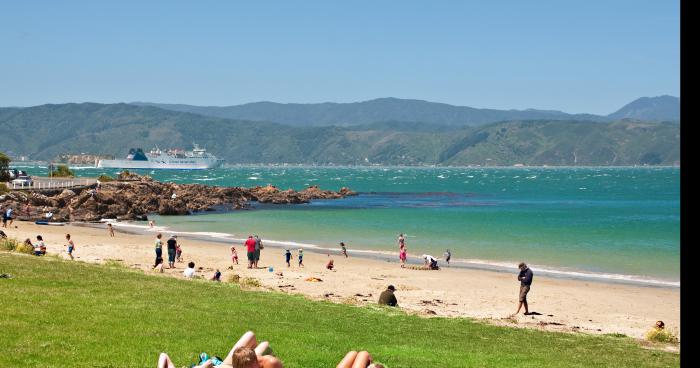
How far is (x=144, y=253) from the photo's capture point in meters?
34.9

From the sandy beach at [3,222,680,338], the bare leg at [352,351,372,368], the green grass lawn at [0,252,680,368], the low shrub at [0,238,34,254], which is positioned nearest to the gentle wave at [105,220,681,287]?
the sandy beach at [3,222,680,338]

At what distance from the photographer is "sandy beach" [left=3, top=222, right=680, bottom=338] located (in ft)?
68.8

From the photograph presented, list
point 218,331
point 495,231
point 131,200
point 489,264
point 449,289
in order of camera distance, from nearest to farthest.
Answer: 1. point 218,331
2. point 449,289
3. point 489,264
4. point 495,231
5. point 131,200

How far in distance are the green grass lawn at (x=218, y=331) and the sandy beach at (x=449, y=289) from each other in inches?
135

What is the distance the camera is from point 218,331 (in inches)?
468

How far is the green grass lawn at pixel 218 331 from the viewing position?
9938 mm

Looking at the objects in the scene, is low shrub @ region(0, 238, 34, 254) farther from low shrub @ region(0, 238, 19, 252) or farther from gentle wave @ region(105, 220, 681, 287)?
gentle wave @ region(105, 220, 681, 287)

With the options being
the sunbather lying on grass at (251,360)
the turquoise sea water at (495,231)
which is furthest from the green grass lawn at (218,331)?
the turquoise sea water at (495,231)

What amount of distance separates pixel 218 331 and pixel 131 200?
58.4 meters

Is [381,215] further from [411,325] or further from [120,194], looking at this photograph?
[411,325]

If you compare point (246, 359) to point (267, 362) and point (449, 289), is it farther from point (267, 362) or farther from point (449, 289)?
point (449, 289)

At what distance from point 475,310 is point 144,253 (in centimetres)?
1816

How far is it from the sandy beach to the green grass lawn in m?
3.44

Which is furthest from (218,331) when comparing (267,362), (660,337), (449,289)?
(449,289)
